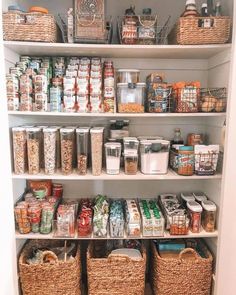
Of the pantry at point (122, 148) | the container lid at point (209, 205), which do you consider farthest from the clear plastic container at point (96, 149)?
the container lid at point (209, 205)

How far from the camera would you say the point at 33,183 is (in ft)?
6.24

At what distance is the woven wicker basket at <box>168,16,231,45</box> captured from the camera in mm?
1541

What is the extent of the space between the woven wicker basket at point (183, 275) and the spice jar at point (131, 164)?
1.97 feet

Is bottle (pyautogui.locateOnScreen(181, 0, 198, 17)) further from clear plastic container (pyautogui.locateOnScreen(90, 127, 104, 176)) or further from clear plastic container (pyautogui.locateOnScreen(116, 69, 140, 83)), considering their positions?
clear plastic container (pyautogui.locateOnScreen(90, 127, 104, 176))

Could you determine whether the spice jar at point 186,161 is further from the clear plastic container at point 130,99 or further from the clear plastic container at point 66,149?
the clear plastic container at point 66,149

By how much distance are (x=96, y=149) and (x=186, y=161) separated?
587 mm

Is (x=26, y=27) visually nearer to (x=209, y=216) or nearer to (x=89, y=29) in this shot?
(x=89, y=29)

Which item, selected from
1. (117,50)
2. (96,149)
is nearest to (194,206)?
(96,149)

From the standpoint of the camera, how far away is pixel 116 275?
169cm

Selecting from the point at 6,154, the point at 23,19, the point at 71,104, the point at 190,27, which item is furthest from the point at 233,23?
the point at 6,154

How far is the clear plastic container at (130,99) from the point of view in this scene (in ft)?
5.42

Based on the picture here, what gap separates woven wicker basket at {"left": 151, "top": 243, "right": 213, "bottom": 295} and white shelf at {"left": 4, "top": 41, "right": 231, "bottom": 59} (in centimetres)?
129

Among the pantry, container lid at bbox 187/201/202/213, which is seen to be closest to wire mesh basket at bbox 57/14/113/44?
the pantry

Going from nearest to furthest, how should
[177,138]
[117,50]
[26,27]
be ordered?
[26,27] → [117,50] → [177,138]
